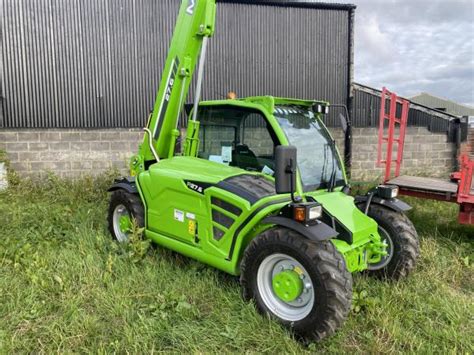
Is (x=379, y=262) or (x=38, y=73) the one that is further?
(x=38, y=73)

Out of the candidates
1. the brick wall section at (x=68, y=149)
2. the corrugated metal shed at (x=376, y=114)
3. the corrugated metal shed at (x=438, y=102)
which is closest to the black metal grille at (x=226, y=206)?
the brick wall section at (x=68, y=149)

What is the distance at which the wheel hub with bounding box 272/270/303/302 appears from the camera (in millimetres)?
2939

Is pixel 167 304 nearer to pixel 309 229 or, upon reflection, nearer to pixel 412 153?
pixel 309 229

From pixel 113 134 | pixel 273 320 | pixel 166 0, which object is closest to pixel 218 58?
pixel 166 0

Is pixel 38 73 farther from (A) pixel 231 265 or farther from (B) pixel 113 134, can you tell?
(A) pixel 231 265

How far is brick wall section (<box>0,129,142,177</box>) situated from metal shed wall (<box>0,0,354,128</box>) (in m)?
0.19

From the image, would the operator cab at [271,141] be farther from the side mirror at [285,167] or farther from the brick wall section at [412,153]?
the brick wall section at [412,153]

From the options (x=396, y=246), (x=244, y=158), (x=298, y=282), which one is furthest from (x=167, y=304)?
(x=396, y=246)

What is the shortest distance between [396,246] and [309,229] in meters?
1.38

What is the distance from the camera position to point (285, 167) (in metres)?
2.71

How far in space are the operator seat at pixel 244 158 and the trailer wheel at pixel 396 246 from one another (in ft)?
4.49

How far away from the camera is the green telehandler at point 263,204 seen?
9.34 feet

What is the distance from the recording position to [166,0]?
25.0 ft

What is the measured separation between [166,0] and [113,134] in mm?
2848
